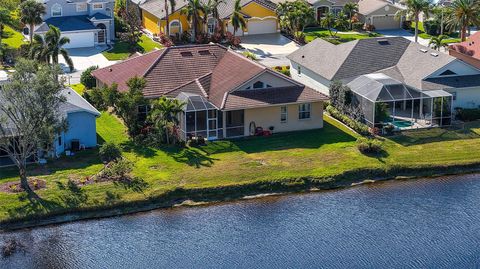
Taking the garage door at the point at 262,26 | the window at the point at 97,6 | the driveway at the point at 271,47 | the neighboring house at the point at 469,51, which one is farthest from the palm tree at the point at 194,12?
the neighboring house at the point at 469,51

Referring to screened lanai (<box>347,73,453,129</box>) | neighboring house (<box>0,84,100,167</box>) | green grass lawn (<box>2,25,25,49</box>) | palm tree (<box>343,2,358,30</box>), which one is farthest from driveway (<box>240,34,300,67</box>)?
neighboring house (<box>0,84,100,167</box>)

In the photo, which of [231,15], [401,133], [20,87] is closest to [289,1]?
[231,15]

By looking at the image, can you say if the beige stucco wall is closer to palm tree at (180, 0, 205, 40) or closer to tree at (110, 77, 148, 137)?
tree at (110, 77, 148, 137)

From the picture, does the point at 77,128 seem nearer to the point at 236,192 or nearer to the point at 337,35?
the point at 236,192

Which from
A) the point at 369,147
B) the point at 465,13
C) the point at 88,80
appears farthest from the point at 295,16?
the point at 369,147

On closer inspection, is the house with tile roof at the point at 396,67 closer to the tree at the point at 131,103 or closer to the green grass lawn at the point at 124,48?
the tree at the point at 131,103
